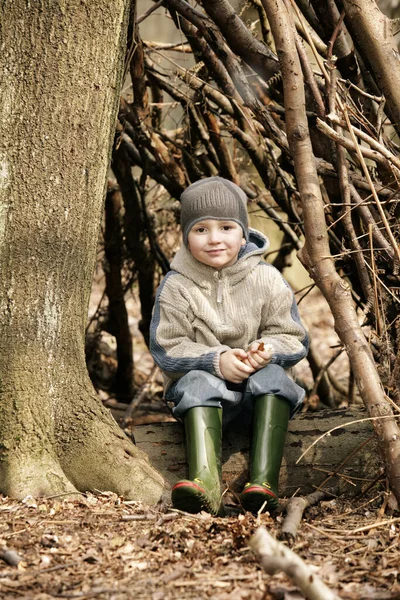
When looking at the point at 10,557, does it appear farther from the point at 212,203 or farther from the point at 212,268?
the point at 212,203

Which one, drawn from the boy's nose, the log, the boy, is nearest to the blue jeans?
the boy

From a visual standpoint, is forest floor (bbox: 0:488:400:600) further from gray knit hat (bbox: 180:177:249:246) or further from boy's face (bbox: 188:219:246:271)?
gray knit hat (bbox: 180:177:249:246)

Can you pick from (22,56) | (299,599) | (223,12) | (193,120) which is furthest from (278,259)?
(299,599)

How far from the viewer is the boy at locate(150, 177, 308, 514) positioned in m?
2.94

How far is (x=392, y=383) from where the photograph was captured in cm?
300

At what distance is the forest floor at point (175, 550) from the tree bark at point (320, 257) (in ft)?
1.00

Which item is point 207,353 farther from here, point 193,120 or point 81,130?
point 193,120

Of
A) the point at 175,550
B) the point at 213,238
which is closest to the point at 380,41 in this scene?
the point at 213,238

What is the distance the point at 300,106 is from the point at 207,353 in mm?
1088

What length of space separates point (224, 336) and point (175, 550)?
3.52ft

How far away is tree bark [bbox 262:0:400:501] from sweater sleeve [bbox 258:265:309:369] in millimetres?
342

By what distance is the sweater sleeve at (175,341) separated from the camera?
3.05 metres

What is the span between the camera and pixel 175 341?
3145 mm

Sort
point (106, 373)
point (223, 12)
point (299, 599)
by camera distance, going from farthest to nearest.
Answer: point (106, 373)
point (223, 12)
point (299, 599)
